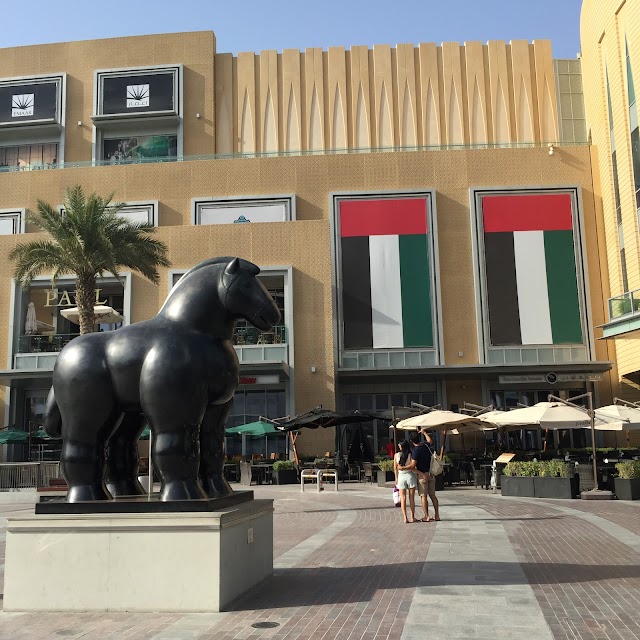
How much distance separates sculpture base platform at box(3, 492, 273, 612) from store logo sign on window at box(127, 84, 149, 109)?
125 feet

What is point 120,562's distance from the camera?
6469mm

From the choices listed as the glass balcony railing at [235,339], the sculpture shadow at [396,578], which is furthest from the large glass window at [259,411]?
the sculpture shadow at [396,578]

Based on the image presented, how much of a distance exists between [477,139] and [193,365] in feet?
117

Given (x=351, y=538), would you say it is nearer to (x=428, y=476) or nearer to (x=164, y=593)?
(x=428, y=476)

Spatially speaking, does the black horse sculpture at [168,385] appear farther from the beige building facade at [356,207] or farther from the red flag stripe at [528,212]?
the red flag stripe at [528,212]

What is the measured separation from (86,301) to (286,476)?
933cm

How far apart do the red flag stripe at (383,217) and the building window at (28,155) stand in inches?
707

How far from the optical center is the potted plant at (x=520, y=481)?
1953 centimetres

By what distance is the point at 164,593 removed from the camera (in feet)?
21.0

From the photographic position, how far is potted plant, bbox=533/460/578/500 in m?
18.8

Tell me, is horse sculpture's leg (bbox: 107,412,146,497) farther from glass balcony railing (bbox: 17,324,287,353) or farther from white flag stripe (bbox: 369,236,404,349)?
white flag stripe (bbox: 369,236,404,349)

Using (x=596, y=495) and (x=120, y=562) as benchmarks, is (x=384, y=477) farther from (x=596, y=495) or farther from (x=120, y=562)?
(x=120, y=562)

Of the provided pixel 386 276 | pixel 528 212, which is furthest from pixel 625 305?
pixel 386 276

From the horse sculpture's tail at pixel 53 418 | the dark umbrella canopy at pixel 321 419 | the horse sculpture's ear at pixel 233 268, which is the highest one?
the horse sculpture's ear at pixel 233 268
